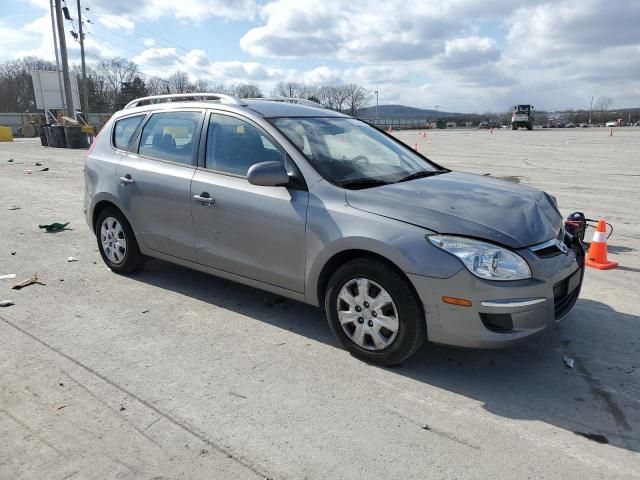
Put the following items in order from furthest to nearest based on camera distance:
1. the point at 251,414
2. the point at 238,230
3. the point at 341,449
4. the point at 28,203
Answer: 1. the point at 28,203
2. the point at 238,230
3. the point at 251,414
4. the point at 341,449

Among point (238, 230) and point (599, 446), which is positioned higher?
→ point (238, 230)

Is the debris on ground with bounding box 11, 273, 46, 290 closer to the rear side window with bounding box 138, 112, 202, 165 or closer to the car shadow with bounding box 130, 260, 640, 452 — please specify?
the rear side window with bounding box 138, 112, 202, 165

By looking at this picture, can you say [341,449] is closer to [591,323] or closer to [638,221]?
[591,323]

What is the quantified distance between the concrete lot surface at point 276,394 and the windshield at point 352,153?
1.29m

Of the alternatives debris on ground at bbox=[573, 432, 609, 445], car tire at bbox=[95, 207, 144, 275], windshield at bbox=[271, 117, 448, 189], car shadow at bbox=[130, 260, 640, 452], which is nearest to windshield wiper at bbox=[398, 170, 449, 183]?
windshield at bbox=[271, 117, 448, 189]

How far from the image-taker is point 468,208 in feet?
11.6

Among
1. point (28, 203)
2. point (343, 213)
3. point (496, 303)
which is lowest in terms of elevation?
point (28, 203)

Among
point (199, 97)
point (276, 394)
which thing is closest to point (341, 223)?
point (276, 394)

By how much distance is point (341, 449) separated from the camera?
2.77 m

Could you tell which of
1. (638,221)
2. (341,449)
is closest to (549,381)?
(341,449)

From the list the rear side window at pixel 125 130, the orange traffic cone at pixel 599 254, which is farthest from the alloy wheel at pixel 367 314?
the orange traffic cone at pixel 599 254

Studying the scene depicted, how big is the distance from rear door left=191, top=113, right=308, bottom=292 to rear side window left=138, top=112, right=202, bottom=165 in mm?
221

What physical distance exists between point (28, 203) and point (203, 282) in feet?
21.1

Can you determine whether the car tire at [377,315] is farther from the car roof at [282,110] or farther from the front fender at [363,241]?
the car roof at [282,110]
